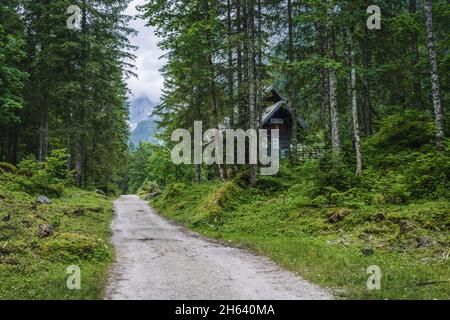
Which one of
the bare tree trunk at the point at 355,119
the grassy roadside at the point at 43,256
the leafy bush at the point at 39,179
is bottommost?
the grassy roadside at the point at 43,256

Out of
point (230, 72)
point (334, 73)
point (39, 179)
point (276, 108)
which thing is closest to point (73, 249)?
point (334, 73)

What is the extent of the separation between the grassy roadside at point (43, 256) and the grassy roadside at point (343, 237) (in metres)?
5.23

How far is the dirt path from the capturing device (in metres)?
8.37

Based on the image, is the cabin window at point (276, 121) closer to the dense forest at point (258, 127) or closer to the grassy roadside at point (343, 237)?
the dense forest at point (258, 127)

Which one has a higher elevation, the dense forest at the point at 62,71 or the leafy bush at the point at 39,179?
the dense forest at the point at 62,71

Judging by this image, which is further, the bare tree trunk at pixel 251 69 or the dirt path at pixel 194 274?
the bare tree trunk at pixel 251 69

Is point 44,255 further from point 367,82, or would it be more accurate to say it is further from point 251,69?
point 367,82

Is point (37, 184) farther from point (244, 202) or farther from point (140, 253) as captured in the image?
point (140, 253)

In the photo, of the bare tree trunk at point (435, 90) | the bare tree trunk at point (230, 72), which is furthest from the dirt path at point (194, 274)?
the bare tree trunk at point (230, 72)

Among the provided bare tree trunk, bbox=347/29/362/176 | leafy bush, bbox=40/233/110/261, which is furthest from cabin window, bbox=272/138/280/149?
leafy bush, bbox=40/233/110/261

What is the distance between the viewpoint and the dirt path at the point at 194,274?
8.37m

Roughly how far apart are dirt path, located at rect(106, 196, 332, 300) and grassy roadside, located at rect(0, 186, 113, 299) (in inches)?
21.8

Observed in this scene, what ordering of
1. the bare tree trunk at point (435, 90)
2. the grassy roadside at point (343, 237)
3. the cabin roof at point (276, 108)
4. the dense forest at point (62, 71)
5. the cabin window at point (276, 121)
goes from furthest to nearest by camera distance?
1. the cabin window at point (276, 121)
2. the cabin roof at point (276, 108)
3. the dense forest at point (62, 71)
4. the bare tree trunk at point (435, 90)
5. the grassy roadside at point (343, 237)

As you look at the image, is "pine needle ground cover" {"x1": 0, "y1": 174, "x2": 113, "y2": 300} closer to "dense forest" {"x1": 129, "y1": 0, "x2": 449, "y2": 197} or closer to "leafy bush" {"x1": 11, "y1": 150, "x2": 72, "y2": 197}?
"leafy bush" {"x1": 11, "y1": 150, "x2": 72, "y2": 197}
